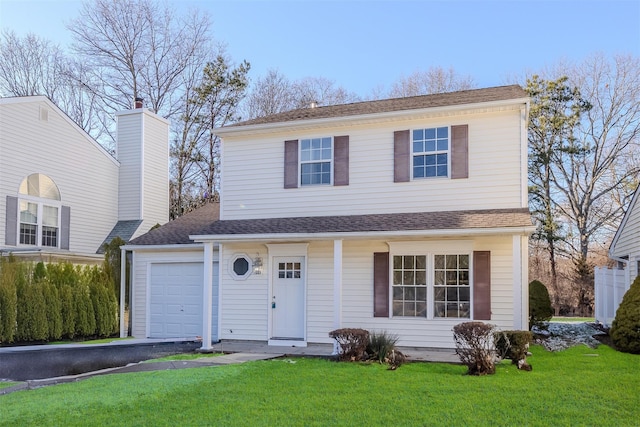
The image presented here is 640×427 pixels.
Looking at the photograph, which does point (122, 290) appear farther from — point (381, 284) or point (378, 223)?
point (378, 223)

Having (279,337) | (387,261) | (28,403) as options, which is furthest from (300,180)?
(28,403)

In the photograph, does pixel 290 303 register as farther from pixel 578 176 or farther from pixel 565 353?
pixel 578 176

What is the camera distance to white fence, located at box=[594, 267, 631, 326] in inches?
600

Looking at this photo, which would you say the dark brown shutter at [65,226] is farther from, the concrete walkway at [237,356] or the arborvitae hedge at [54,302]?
the concrete walkway at [237,356]

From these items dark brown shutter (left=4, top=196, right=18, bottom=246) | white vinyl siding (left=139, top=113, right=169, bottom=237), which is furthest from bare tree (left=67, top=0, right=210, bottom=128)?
dark brown shutter (left=4, top=196, right=18, bottom=246)

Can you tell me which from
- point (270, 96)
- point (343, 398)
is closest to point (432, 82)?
point (270, 96)

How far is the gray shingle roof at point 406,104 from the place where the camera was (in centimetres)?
1206

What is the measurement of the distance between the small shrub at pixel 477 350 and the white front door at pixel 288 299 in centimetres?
452

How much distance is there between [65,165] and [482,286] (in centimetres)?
1396

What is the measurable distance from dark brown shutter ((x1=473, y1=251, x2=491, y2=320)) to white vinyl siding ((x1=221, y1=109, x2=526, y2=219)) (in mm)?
1122

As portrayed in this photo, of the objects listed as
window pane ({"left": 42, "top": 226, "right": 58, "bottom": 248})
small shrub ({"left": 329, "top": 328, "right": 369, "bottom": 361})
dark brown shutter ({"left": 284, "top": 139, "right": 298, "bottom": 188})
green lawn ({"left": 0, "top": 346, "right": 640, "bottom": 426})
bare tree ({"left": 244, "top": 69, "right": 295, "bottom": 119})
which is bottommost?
green lawn ({"left": 0, "top": 346, "right": 640, "bottom": 426})

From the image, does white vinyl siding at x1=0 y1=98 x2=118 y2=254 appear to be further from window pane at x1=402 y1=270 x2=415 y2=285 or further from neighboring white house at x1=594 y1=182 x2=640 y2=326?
neighboring white house at x1=594 y1=182 x2=640 y2=326

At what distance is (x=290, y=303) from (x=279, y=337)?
2.71ft

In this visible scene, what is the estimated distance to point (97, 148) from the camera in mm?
19562
